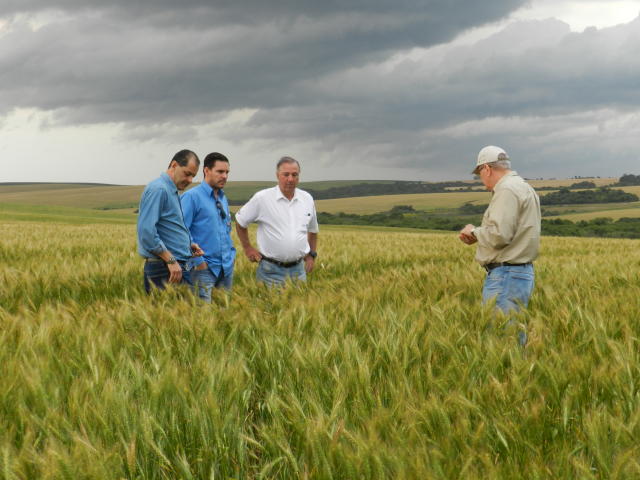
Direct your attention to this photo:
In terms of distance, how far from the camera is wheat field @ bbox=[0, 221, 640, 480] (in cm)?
162

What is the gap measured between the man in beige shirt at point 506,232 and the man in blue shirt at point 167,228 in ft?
8.13

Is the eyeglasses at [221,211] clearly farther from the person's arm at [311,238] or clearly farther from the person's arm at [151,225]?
the person's arm at [311,238]

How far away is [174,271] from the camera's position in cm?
466

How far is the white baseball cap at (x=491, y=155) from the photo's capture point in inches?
164

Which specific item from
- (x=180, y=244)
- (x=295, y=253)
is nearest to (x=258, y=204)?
(x=295, y=253)

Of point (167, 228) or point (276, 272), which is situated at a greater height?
point (167, 228)

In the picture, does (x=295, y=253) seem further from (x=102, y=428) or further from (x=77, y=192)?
(x=77, y=192)

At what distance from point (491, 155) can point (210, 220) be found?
9.16 ft

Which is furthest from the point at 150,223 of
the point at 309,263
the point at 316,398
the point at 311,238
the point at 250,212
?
the point at 316,398

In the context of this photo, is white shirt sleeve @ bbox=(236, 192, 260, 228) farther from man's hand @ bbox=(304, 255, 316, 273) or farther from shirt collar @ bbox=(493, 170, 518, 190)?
shirt collar @ bbox=(493, 170, 518, 190)

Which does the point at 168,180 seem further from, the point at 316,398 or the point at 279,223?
the point at 316,398

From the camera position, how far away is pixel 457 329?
2.99 meters

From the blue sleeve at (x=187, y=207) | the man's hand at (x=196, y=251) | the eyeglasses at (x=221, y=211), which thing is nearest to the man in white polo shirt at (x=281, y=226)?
the eyeglasses at (x=221, y=211)

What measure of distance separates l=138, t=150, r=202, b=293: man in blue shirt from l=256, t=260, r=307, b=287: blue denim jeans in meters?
1.07
